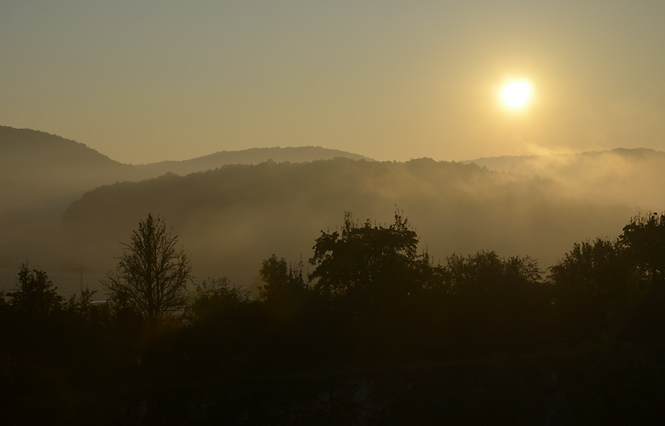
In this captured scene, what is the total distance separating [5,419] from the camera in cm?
3491

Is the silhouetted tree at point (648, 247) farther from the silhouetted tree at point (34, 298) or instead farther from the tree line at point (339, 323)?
the silhouetted tree at point (34, 298)

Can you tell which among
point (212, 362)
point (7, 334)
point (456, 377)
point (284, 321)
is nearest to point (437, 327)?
point (456, 377)

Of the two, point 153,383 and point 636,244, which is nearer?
point 153,383

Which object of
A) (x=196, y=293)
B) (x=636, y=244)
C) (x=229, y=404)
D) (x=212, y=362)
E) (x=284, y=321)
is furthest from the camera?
(x=636, y=244)

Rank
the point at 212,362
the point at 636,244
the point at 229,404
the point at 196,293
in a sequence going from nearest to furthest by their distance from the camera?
the point at 229,404, the point at 212,362, the point at 196,293, the point at 636,244

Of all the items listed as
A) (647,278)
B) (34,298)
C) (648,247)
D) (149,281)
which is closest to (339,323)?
(149,281)

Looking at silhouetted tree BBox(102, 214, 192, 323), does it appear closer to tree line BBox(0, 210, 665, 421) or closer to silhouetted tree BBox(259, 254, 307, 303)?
tree line BBox(0, 210, 665, 421)

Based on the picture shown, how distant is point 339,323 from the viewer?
4462cm

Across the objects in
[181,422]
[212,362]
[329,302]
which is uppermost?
[329,302]

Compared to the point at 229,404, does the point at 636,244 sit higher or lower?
higher

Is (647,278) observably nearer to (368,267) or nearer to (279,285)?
(368,267)

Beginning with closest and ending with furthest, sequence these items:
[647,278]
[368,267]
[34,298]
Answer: [34,298] → [368,267] → [647,278]

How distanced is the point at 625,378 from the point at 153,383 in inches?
1054

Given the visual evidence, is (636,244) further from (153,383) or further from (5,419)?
(5,419)
